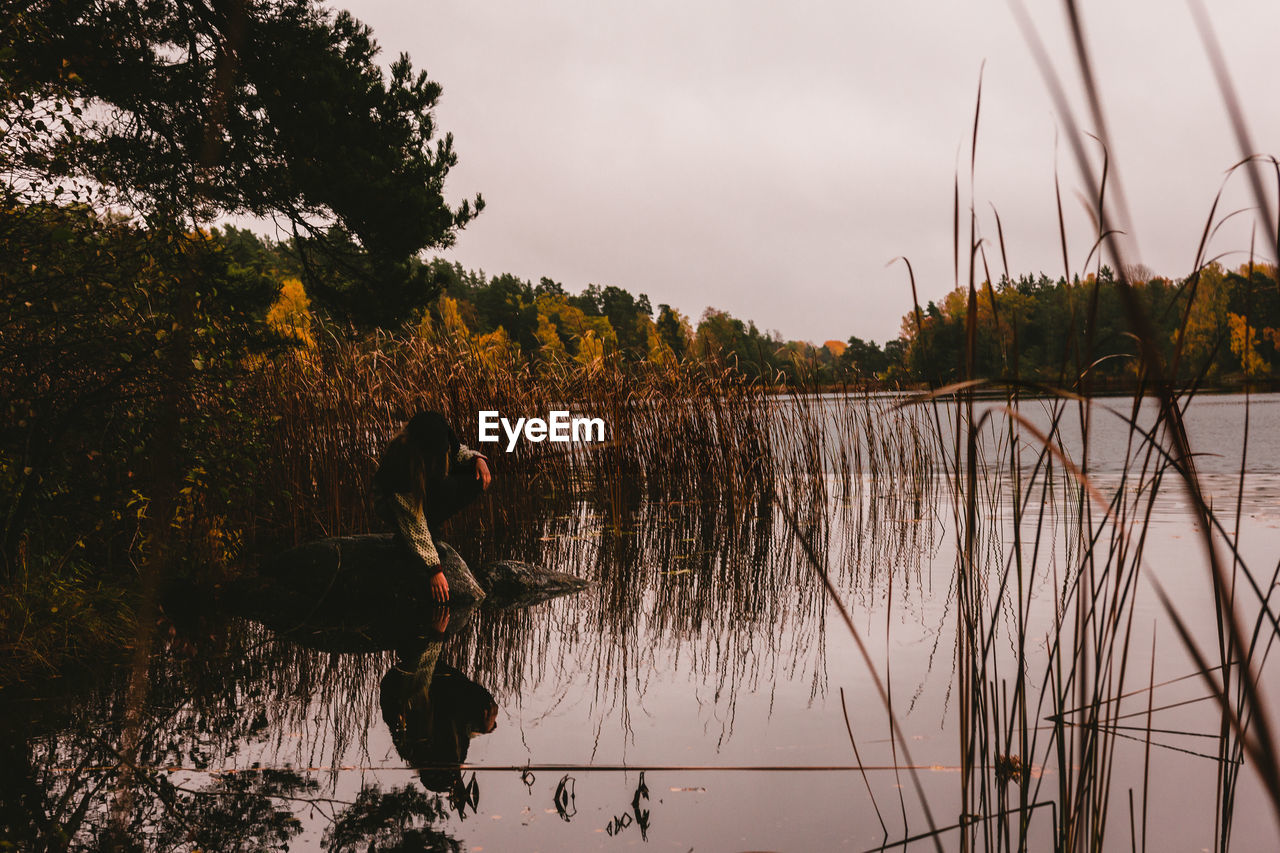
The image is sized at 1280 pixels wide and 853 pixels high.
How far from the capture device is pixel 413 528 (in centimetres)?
482

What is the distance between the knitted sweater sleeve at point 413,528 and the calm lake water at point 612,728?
44cm

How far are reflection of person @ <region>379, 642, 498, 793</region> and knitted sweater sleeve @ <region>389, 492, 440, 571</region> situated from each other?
91cm

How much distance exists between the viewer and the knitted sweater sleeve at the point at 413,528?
15.6ft

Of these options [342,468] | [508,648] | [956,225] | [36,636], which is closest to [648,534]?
[342,468]

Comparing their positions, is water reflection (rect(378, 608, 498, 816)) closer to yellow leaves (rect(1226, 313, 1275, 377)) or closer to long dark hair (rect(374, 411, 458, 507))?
long dark hair (rect(374, 411, 458, 507))

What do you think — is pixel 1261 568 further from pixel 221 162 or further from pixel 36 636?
pixel 221 162

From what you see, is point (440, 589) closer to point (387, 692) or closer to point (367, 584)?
point (367, 584)

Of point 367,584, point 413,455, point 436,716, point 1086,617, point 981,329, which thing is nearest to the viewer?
point 1086,617

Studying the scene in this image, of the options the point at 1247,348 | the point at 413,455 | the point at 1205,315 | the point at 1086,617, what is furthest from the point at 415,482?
the point at 1247,348

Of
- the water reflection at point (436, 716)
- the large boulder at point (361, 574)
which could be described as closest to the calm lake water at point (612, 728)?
the water reflection at point (436, 716)

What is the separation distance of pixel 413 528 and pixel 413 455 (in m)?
0.39

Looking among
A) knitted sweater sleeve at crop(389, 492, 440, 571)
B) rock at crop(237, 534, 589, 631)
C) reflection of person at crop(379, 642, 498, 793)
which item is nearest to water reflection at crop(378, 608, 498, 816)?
reflection of person at crop(379, 642, 498, 793)

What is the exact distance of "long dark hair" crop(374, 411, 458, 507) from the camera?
4.80 meters

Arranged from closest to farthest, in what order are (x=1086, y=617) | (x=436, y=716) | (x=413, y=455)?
(x=1086, y=617) < (x=436, y=716) < (x=413, y=455)
